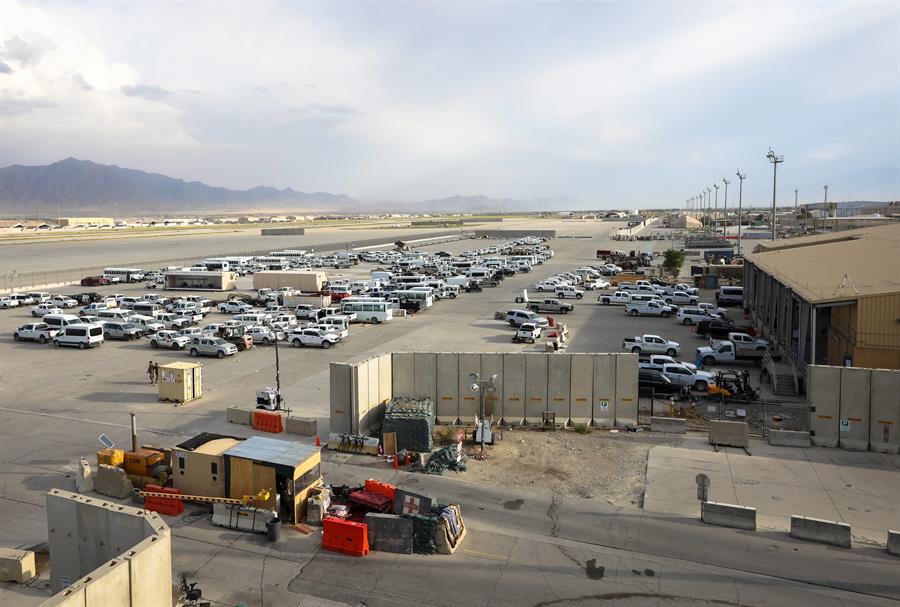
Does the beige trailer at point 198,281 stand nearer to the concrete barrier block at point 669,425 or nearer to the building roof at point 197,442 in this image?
the building roof at point 197,442

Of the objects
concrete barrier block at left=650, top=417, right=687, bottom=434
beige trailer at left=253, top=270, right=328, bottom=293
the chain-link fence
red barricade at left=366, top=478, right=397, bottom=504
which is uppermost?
beige trailer at left=253, top=270, right=328, bottom=293

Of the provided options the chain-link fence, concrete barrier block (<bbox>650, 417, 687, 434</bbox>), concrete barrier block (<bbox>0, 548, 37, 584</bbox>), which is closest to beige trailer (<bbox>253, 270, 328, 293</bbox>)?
the chain-link fence

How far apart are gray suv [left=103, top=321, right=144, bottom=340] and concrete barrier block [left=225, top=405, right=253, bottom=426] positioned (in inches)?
817

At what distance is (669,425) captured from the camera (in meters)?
23.7

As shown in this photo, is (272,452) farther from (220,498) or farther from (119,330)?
(119,330)

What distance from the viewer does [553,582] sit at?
13.7 metres

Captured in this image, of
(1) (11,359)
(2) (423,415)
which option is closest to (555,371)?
(2) (423,415)

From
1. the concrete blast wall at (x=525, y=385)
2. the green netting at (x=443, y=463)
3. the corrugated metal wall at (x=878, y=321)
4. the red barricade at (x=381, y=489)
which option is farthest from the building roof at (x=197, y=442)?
the corrugated metal wall at (x=878, y=321)

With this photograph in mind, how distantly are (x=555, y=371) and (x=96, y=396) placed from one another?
1944cm

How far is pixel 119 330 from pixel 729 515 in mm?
37902

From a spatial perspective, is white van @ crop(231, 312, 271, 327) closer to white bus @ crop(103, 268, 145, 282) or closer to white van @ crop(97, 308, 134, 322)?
white van @ crop(97, 308, 134, 322)

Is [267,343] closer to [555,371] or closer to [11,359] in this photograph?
[11,359]

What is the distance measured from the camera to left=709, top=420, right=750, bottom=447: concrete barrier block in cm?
2204

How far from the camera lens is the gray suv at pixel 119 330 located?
41.8 meters
